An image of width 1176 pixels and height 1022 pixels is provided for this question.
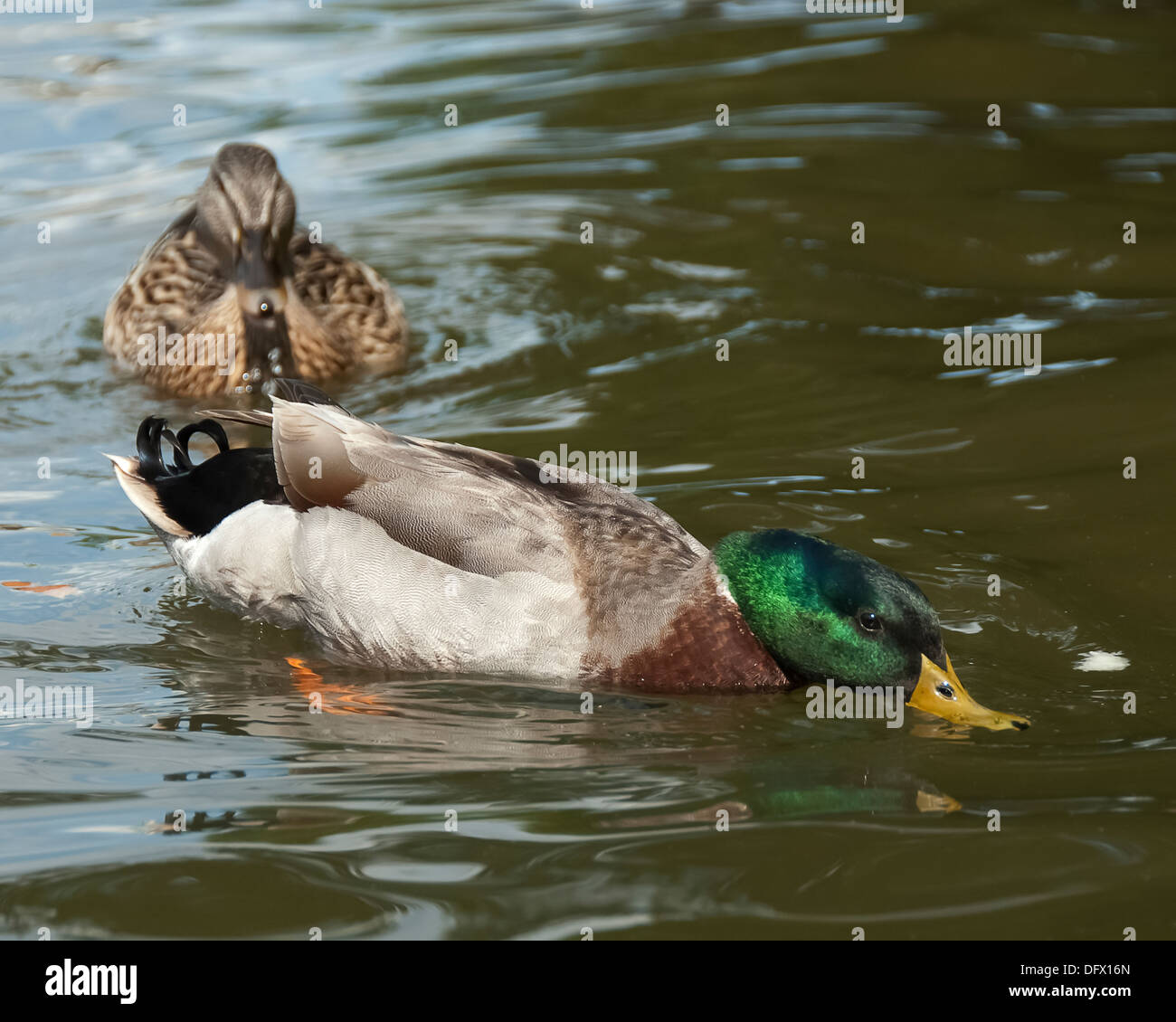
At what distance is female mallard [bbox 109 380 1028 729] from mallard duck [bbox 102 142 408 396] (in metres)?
2.49

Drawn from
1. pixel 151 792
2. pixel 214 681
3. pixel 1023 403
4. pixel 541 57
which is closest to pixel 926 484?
pixel 1023 403

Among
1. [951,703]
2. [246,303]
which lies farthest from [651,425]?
[951,703]

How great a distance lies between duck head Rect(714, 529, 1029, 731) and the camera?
509cm

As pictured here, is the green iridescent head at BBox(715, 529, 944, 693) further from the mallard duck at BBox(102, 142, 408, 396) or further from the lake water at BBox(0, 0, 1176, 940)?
the mallard duck at BBox(102, 142, 408, 396)

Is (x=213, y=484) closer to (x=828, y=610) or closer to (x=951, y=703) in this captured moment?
(x=828, y=610)

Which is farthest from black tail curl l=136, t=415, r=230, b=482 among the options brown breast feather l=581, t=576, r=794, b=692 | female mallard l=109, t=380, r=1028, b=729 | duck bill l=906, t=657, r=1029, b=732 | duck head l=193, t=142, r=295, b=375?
duck bill l=906, t=657, r=1029, b=732

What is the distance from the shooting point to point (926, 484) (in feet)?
22.7

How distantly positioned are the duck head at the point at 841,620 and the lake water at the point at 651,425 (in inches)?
5.3

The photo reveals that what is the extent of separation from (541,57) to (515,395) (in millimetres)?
5641

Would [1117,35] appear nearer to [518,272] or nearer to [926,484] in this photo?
[518,272]

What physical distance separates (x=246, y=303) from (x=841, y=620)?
4.02 metres

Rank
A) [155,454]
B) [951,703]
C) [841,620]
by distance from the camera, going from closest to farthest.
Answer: [951,703] < [841,620] < [155,454]

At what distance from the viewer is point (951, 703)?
504 centimetres
